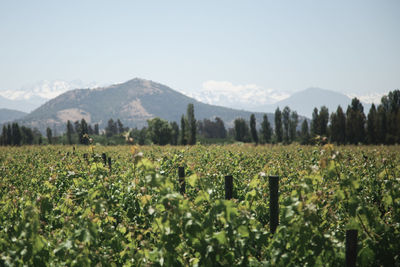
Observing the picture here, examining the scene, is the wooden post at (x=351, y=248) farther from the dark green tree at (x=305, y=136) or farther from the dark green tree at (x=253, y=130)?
the dark green tree at (x=253, y=130)

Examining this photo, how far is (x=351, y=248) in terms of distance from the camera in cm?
328

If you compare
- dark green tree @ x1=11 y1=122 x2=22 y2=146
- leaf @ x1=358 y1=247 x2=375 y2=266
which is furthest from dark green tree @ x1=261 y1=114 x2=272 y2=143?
leaf @ x1=358 y1=247 x2=375 y2=266

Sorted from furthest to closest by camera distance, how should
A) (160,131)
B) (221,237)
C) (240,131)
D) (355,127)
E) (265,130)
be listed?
(240,131), (265,130), (160,131), (355,127), (221,237)

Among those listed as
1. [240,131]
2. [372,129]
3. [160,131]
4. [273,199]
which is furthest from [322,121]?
[273,199]

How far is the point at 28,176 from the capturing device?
12391 mm

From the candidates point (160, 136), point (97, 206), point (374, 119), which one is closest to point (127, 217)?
point (97, 206)

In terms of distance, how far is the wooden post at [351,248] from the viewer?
10.7ft

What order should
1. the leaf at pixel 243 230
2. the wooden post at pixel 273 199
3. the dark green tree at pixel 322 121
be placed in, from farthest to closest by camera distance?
the dark green tree at pixel 322 121 → the wooden post at pixel 273 199 → the leaf at pixel 243 230

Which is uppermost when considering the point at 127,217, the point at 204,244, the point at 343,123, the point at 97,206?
the point at 343,123

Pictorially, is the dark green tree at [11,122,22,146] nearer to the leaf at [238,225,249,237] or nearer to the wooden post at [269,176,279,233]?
the wooden post at [269,176,279,233]

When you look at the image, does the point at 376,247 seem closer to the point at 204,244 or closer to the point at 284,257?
the point at 284,257

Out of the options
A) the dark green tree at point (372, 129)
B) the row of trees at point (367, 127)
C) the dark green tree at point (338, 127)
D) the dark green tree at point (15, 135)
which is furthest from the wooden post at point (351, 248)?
the dark green tree at point (15, 135)

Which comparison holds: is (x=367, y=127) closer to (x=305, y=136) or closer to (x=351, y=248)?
(x=305, y=136)

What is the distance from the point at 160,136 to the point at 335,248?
75741 mm
